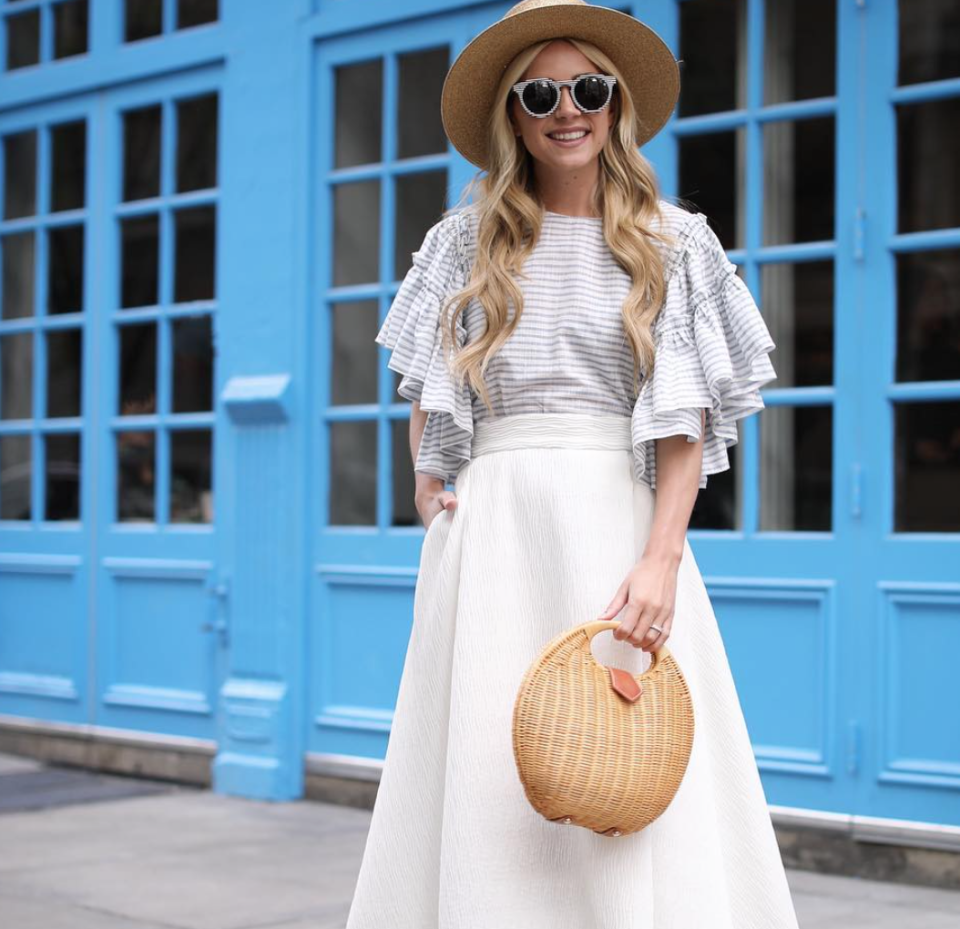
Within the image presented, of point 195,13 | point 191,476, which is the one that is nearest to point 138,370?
point 191,476

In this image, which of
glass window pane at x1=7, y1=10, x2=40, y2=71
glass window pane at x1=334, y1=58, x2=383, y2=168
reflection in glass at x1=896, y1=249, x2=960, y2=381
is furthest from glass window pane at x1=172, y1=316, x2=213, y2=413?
reflection in glass at x1=896, y1=249, x2=960, y2=381

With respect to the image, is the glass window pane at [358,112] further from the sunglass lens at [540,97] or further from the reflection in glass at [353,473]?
the sunglass lens at [540,97]

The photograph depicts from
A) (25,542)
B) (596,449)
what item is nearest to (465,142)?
(596,449)

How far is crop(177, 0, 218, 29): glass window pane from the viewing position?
661 cm

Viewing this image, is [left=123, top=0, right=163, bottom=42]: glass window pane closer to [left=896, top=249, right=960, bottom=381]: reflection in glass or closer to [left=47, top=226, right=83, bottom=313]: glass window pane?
[left=47, top=226, right=83, bottom=313]: glass window pane

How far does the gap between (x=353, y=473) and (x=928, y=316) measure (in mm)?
2348

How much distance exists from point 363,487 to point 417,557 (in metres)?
0.46

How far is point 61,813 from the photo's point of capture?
590 cm

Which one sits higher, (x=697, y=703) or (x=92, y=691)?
(x=697, y=703)

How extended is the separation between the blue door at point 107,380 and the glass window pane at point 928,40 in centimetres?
297

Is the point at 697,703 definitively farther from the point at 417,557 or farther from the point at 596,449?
the point at 417,557

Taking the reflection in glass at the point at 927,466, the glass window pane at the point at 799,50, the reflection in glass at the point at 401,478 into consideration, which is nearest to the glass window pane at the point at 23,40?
the reflection in glass at the point at 401,478

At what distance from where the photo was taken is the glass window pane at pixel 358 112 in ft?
20.0

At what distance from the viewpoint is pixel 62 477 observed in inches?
282
